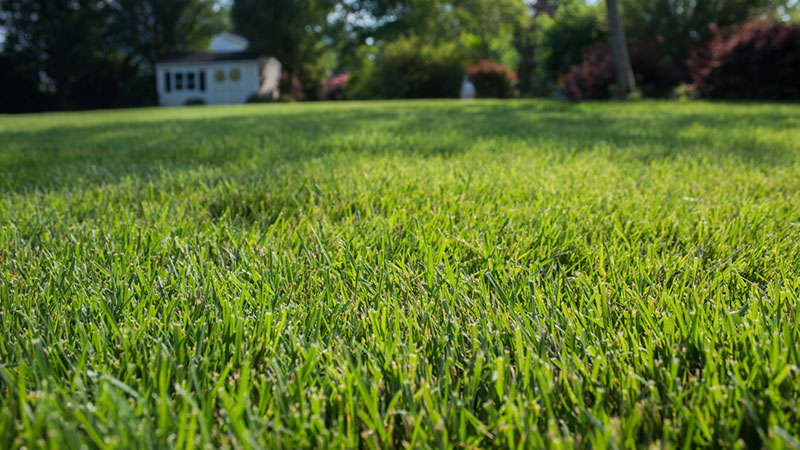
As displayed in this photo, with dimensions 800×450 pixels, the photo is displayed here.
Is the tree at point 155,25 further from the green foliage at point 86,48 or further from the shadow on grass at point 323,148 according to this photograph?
the shadow on grass at point 323,148

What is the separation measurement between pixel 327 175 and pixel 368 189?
41cm

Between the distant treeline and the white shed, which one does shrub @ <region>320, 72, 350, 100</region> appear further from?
the white shed

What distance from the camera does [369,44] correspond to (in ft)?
112

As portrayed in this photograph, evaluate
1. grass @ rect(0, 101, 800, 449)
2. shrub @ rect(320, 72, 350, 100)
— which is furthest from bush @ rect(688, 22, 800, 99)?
shrub @ rect(320, 72, 350, 100)

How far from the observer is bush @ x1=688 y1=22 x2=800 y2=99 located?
39.9 ft

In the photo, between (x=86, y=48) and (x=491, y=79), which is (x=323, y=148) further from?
(x=86, y=48)

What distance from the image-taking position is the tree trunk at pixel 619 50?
12.7 meters

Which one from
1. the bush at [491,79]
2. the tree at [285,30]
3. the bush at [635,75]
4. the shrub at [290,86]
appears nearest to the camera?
the bush at [635,75]

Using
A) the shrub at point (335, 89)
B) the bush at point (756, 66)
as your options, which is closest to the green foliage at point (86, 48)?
the shrub at point (335, 89)

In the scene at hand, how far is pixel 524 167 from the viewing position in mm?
2824

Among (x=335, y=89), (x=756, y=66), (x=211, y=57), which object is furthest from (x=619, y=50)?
(x=211, y=57)

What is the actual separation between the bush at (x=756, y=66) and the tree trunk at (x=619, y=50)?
207cm

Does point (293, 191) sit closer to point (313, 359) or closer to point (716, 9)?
point (313, 359)

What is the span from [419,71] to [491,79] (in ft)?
10.6
